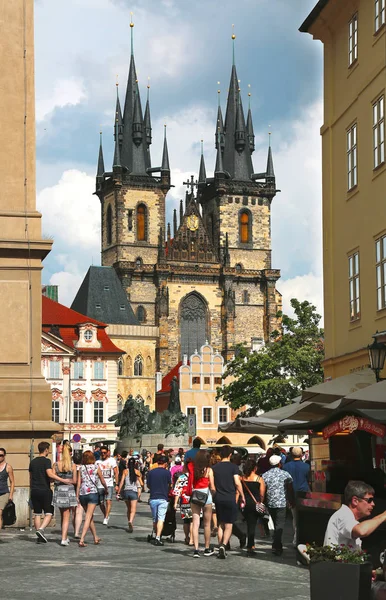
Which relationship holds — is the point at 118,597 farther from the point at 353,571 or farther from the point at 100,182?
the point at 100,182

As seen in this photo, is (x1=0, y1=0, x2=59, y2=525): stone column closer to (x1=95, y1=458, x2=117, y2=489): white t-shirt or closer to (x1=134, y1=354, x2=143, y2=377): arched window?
(x1=95, y1=458, x2=117, y2=489): white t-shirt

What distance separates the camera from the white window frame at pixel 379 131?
71.1 ft

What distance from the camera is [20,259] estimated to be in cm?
1992

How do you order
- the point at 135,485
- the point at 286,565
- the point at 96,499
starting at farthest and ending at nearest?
1. the point at 135,485
2. the point at 96,499
3. the point at 286,565

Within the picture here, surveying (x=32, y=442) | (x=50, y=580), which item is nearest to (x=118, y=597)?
(x=50, y=580)

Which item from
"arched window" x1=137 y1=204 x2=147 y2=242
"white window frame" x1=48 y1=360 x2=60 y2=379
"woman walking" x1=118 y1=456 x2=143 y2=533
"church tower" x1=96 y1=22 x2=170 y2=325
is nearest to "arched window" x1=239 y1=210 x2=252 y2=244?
"church tower" x1=96 y1=22 x2=170 y2=325

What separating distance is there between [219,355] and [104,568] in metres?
89.8

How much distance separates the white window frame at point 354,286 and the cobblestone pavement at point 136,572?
6.65 metres

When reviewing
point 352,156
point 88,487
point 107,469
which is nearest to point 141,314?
point 352,156

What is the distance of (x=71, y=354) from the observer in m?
81.9

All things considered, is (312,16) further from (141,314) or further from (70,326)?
(141,314)

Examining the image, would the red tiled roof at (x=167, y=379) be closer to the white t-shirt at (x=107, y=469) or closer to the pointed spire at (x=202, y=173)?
the pointed spire at (x=202, y=173)

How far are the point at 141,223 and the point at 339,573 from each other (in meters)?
107

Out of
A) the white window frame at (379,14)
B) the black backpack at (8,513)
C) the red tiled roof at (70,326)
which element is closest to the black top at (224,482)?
the black backpack at (8,513)
